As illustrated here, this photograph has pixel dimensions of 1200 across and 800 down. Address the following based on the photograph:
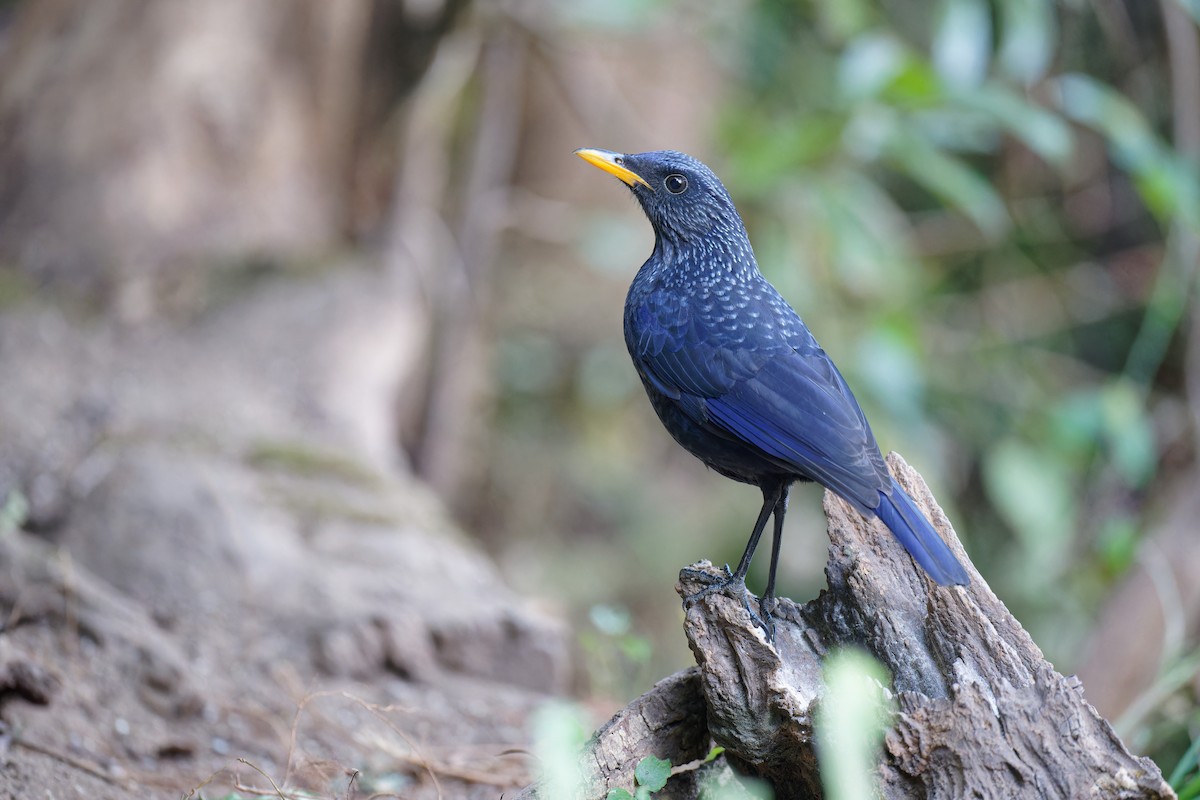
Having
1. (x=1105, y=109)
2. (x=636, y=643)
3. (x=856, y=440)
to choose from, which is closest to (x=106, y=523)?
(x=636, y=643)

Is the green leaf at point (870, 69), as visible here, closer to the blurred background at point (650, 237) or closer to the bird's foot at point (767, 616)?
the blurred background at point (650, 237)

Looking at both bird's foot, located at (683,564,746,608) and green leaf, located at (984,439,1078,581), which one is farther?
green leaf, located at (984,439,1078,581)

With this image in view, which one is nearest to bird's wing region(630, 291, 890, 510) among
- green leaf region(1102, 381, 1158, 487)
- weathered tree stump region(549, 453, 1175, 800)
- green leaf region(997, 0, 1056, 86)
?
weathered tree stump region(549, 453, 1175, 800)

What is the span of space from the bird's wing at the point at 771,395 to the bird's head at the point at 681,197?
361 mm

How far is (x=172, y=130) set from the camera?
514 cm

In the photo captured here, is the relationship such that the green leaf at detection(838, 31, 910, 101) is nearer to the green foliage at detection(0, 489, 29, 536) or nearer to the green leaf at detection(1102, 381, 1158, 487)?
the green leaf at detection(1102, 381, 1158, 487)

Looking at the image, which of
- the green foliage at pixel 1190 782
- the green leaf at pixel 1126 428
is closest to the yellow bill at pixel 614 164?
the green foliage at pixel 1190 782

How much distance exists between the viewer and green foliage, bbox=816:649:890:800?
195 centimetres

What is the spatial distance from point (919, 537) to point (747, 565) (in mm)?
529

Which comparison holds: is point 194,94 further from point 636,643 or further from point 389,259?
point 636,643

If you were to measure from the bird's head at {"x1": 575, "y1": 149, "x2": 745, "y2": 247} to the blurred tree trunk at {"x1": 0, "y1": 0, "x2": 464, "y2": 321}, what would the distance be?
2.48 metres

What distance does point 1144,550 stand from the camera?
4.70 metres

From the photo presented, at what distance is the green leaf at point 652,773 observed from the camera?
226 centimetres

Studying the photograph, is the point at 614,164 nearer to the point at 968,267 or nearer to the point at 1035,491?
the point at 1035,491
